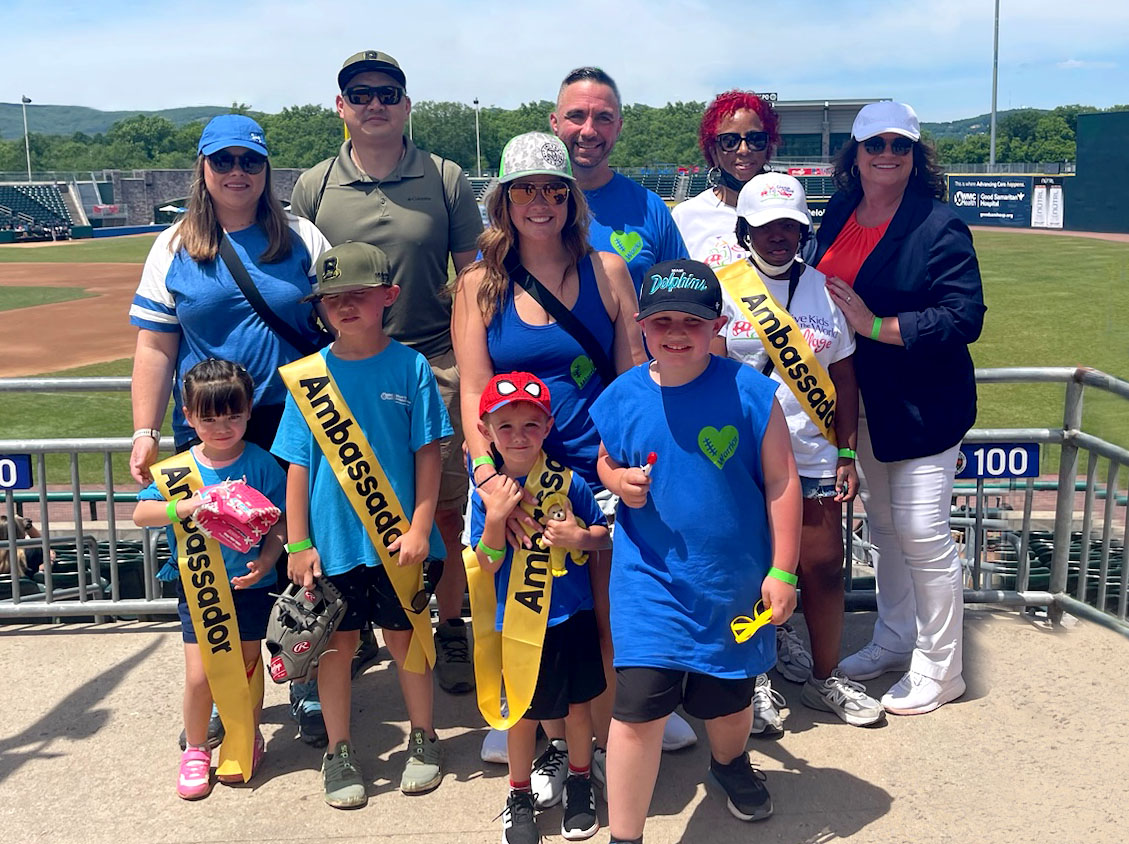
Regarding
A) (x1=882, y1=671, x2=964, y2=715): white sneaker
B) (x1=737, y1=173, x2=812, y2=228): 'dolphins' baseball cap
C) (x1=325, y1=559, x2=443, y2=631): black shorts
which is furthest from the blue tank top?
(x1=882, y1=671, x2=964, y2=715): white sneaker

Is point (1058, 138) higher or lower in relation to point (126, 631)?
higher

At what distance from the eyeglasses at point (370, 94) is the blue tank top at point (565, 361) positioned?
1228 millimetres

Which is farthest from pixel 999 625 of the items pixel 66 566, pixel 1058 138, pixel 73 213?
pixel 1058 138

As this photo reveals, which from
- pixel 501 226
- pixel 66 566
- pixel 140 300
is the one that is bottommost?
pixel 66 566

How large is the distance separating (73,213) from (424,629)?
75.0m

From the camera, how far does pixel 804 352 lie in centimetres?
376

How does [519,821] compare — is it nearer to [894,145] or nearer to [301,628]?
[301,628]

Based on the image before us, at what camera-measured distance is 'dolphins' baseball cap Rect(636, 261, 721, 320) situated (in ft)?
9.92

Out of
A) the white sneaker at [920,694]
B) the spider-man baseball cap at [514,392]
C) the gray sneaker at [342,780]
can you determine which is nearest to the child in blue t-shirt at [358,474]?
the gray sneaker at [342,780]

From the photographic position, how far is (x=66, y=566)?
22.0 ft

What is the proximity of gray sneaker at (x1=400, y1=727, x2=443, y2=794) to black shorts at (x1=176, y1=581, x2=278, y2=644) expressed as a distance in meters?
0.67

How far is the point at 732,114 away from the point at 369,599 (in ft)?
8.34

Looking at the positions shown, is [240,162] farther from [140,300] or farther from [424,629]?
[424,629]

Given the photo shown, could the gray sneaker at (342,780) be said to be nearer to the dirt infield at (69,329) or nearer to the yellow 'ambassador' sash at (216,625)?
the yellow 'ambassador' sash at (216,625)
